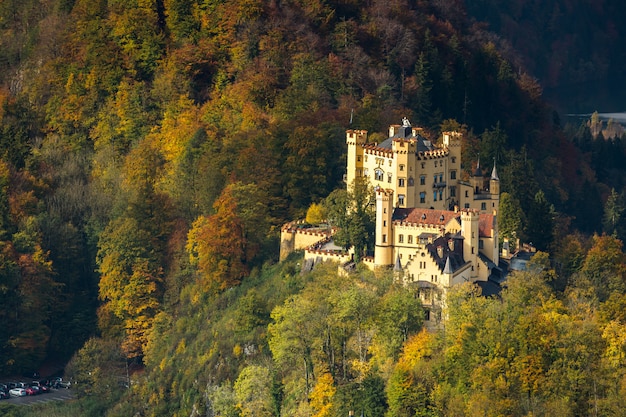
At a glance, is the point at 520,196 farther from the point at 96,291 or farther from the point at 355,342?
the point at 96,291

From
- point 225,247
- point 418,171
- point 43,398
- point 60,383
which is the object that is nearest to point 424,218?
point 418,171

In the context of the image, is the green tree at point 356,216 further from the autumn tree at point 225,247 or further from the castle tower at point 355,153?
the autumn tree at point 225,247

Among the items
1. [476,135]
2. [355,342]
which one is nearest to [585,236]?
[476,135]

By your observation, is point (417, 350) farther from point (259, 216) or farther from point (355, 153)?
point (259, 216)

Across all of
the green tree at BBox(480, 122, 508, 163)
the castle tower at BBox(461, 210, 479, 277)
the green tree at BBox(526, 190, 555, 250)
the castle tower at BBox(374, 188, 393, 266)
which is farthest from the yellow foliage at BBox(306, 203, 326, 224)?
the castle tower at BBox(461, 210, 479, 277)

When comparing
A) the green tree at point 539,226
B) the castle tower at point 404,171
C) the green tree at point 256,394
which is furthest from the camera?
the green tree at point 539,226

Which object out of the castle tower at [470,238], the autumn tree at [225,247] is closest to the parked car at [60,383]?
the autumn tree at [225,247]
